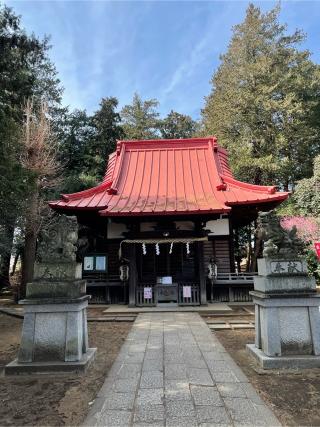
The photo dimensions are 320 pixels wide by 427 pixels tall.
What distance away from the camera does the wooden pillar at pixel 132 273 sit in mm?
12242

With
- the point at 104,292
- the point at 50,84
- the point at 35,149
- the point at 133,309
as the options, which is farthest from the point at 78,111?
the point at 133,309

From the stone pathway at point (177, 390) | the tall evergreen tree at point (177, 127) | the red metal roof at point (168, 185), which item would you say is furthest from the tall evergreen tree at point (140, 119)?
the stone pathway at point (177, 390)

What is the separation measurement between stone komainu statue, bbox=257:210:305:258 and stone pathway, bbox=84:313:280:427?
76.9 inches

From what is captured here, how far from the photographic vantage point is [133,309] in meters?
11.6

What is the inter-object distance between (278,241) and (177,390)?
9.67ft

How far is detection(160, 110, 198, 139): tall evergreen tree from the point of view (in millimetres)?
38469

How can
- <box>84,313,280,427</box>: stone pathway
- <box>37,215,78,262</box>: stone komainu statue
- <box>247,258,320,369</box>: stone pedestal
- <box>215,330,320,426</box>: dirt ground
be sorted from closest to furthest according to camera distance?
<box>84,313,280,427</box>: stone pathway < <box>215,330,320,426</box>: dirt ground < <box>247,258,320,369</box>: stone pedestal < <box>37,215,78,262</box>: stone komainu statue

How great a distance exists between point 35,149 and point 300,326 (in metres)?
13.2

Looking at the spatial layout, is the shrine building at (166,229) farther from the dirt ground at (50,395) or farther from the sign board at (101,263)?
the dirt ground at (50,395)

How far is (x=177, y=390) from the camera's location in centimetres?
424

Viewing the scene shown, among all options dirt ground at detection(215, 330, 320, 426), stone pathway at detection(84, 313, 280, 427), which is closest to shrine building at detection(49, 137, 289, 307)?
stone pathway at detection(84, 313, 280, 427)

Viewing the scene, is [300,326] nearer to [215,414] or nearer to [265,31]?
[215,414]

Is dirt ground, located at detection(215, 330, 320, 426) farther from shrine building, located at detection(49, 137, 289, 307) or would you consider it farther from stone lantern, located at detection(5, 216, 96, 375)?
shrine building, located at detection(49, 137, 289, 307)

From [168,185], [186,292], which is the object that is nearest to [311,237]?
[168,185]
